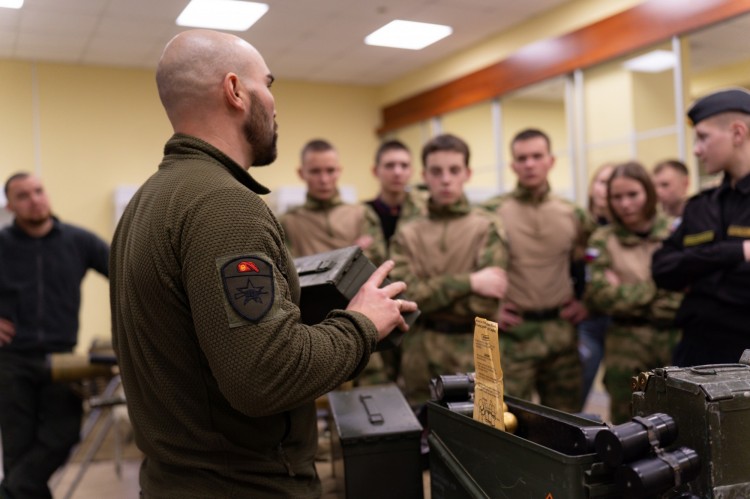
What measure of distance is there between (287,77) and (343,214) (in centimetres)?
368

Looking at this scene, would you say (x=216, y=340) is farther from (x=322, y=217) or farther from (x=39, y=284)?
(x=39, y=284)

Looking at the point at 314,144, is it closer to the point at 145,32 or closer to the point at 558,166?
the point at 145,32

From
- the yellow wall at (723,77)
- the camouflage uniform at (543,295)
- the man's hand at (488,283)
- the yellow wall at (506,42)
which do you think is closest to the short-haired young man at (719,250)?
the man's hand at (488,283)

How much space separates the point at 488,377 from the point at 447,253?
1.72m

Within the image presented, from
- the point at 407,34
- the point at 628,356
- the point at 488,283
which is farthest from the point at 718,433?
the point at 407,34

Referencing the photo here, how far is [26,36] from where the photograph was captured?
96.5 inches

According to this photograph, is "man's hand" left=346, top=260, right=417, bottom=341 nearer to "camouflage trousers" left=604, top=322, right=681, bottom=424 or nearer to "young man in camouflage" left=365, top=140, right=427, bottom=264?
"camouflage trousers" left=604, top=322, right=681, bottom=424

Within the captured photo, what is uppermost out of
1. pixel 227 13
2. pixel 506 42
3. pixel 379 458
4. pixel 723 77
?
pixel 506 42

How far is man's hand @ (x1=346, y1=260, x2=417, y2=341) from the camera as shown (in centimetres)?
125

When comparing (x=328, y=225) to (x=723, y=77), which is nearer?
(x=328, y=225)

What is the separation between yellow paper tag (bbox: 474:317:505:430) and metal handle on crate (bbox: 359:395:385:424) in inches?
12.6

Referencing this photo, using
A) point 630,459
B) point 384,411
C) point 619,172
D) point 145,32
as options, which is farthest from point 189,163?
point 145,32

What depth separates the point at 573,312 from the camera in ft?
10.2

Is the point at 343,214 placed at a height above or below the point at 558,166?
below
